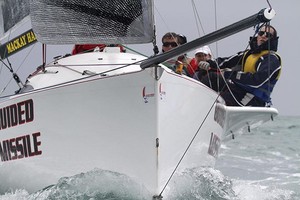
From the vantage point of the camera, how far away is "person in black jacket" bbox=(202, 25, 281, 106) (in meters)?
6.76

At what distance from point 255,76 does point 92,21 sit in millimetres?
2146

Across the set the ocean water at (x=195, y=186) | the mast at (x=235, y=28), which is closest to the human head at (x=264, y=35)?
the ocean water at (x=195, y=186)

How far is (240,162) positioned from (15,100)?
725cm

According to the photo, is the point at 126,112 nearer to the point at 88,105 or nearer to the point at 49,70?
the point at 88,105

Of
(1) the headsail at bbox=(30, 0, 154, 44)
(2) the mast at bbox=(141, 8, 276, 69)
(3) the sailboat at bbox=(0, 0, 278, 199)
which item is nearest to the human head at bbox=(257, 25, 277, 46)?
(3) the sailboat at bbox=(0, 0, 278, 199)

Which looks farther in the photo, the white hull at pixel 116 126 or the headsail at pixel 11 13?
the headsail at pixel 11 13

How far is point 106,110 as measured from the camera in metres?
4.92

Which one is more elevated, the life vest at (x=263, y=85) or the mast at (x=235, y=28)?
the mast at (x=235, y=28)

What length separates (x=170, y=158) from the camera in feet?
16.2

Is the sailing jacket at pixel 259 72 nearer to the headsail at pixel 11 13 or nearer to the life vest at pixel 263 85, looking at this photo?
the life vest at pixel 263 85

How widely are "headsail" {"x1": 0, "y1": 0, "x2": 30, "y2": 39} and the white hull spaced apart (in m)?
1.72

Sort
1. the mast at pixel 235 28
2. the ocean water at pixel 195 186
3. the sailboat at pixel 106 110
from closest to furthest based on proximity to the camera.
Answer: the mast at pixel 235 28 < the sailboat at pixel 106 110 < the ocean water at pixel 195 186

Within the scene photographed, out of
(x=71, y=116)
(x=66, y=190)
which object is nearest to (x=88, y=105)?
(x=71, y=116)

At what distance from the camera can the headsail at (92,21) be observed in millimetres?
5066
